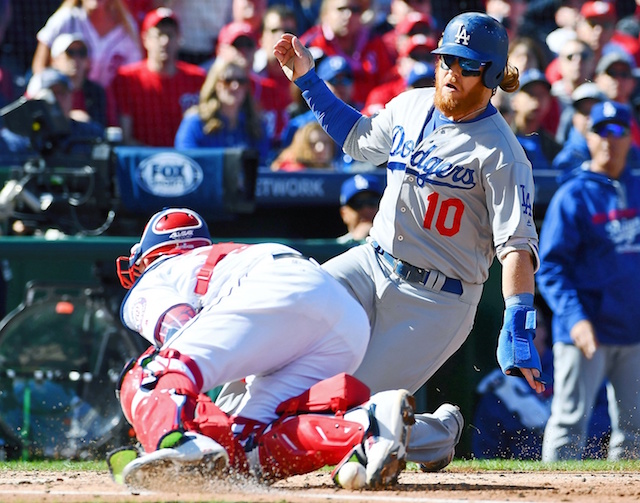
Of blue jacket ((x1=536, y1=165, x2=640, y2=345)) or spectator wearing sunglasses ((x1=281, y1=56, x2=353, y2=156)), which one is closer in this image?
blue jacket ((x1=536, y1=165, x2=640, y2=345))

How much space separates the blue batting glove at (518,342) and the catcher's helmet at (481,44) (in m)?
0.92

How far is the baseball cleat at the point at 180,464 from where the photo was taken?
387cm

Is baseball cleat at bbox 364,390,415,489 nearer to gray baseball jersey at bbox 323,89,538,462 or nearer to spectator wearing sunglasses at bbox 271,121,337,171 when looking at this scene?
gray baseball jersey at bbox 323,89,538,462

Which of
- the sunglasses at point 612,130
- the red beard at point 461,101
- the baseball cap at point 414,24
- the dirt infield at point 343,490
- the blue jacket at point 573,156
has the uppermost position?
the baseball cap at point 414,24

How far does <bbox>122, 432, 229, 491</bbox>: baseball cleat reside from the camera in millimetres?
3873

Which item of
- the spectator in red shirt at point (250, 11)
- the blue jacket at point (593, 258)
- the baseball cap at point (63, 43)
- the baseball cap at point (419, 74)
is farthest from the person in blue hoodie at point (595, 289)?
the baseball cap at point (63, 43)

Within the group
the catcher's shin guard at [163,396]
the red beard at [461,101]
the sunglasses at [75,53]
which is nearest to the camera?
the catcher's shin guard at [163,396]

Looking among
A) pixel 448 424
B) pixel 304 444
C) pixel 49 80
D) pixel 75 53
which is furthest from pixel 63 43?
pixel 304 444

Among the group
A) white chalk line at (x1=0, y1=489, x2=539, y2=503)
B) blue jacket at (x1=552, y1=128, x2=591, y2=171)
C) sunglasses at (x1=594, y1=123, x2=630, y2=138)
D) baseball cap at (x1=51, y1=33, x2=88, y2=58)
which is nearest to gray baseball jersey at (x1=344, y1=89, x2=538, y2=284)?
white chalk line at (x1=0, y1=489, x2=539, y2=503)

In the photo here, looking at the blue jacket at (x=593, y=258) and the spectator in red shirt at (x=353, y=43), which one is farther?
the spectator in red shirt at (x=353, y=43)

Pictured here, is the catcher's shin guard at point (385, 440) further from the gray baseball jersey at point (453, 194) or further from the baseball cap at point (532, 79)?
the baseball cap at point (532, 79)

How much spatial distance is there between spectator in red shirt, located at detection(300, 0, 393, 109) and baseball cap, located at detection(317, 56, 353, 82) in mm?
603

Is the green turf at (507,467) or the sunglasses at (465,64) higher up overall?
the sunglasses at (465,64)

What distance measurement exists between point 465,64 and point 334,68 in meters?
4.46
